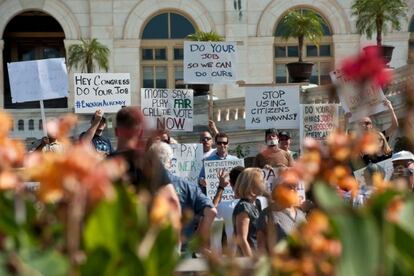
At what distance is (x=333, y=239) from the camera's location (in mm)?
2467

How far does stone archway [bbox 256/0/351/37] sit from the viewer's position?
108 ft

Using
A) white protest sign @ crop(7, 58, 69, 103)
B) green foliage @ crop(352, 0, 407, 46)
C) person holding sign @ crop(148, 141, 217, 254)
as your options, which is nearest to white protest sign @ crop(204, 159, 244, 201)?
person holding sign @ crop(148, 141, 217, 254)

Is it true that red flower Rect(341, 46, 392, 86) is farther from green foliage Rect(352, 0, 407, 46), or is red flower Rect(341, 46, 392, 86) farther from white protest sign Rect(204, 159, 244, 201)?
green foliage Rect(352, 0, 407, 46)

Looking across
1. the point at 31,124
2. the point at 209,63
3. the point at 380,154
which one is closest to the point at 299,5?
the point at 31,124

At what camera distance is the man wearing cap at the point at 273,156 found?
11.7 m

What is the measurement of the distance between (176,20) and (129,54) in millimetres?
1668

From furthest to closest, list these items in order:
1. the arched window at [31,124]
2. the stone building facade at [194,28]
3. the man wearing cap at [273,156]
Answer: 1. the stone building facade at [194,28]
2. the arched window at [31,124]
3. the man wearing cap at [273,156]

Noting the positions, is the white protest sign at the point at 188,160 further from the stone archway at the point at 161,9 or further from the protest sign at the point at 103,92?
the stone archway at the point at 161,9

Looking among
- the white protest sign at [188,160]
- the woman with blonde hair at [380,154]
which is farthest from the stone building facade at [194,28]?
the woman with blonde hair at [380,154]

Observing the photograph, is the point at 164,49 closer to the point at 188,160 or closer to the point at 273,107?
the point at 273,107

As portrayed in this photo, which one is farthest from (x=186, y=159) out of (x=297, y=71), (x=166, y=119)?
(x=297, y=71)

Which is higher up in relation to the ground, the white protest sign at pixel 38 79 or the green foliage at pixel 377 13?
the green foliage at pixel 377 13

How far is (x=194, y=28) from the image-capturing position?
109 feet

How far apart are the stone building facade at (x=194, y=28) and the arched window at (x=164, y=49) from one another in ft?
0.09
